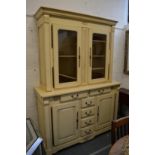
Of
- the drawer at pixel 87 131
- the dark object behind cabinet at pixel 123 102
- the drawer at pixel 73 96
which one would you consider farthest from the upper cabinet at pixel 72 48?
the drawer at pixel 87 131

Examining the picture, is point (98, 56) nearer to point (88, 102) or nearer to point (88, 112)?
point (88, 102)

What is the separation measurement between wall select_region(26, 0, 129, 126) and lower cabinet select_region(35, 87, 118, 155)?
0.29 meters

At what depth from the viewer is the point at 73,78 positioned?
208cm

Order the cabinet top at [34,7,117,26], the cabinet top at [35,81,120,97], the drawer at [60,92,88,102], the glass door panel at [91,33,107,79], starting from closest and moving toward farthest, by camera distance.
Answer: the cabinet top at [34,7,117,26] → the cabinet top at [35,81,120,97] → the drawer at [60,92,88,102] → the glass door panel at [91,33,107,79]

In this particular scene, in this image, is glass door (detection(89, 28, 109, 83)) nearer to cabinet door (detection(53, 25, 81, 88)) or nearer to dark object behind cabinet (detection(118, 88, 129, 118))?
cabinet door (detection(53, 25, 81, 88))

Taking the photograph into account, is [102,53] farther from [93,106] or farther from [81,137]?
[81,137]

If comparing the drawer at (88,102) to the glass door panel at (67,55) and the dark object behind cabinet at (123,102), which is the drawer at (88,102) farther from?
the dark object behind cabinet at (123,102)

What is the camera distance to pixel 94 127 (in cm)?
230

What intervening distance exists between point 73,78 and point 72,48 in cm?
43

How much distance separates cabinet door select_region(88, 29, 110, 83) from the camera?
2.20 metres

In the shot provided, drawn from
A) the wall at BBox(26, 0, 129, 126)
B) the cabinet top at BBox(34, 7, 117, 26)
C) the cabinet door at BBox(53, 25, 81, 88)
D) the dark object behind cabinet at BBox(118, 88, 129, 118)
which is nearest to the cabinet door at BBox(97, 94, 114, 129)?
the dark object behind cabinet at BBox(118, 88, 129, 118)
